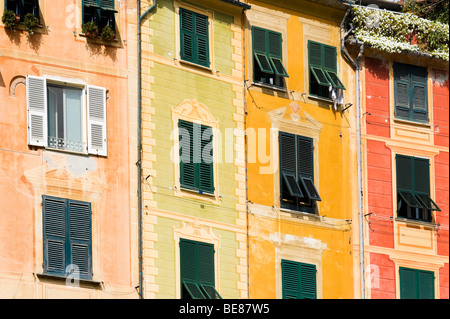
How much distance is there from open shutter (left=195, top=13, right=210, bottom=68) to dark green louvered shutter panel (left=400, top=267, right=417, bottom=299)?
28.2ft

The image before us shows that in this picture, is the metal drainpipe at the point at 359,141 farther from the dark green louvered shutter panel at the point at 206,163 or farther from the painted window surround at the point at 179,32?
the dark green louvered shutter panel at the point at 206,163

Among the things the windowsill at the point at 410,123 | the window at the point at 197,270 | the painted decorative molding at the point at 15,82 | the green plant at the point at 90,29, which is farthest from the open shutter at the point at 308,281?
the painted decorative molding at the point at 15,82

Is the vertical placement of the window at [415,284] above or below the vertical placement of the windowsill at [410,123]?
below

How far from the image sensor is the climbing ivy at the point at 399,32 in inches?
1811

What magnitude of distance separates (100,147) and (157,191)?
202 centimetres

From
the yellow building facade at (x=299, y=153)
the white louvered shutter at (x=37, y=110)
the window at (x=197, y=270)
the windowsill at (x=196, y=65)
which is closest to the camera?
the white louvered shutter at (x=37, y=110)

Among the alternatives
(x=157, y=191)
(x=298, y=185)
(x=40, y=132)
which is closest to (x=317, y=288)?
(x=298, y=185)

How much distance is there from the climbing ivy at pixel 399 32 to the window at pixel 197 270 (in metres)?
9.40

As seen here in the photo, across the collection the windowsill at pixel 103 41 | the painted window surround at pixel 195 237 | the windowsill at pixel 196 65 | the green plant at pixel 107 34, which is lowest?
the painted window surround at pixel 195 237

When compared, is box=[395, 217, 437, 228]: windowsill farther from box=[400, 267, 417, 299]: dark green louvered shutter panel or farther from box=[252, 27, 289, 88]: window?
box=[252, 27, 289, 88]: window

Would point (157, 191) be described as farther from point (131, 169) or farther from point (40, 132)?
point (40, 132)

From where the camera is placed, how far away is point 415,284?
44.2 m

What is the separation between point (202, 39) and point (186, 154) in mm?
3745

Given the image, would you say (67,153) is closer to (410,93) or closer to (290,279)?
(290,279)
